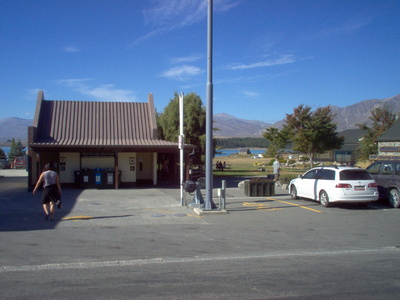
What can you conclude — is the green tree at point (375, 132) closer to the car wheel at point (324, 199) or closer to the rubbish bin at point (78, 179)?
the car wheel at point (324, 199)

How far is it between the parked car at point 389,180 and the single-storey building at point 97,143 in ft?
33.6

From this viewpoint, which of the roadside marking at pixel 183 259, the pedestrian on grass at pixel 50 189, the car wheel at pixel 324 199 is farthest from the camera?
the car wheel at pixel 324 199

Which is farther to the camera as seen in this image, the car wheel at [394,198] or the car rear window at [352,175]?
the car wheel at [394,198]

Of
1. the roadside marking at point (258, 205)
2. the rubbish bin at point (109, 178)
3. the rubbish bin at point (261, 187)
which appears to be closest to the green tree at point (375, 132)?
the rubbish bin at point (261, 187)

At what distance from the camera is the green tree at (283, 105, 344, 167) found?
116 feet

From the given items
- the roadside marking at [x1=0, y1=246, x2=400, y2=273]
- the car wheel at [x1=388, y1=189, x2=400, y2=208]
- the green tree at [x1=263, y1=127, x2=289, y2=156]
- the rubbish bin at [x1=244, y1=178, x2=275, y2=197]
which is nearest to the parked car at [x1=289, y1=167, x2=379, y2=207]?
the car wheel at [x1=388, y1=189, x2=400, y2=208]

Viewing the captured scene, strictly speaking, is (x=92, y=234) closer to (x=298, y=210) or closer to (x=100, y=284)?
(x=100, y=284)

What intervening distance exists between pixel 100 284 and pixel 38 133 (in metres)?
20.0

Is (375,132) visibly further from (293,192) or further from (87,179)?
(87,179)

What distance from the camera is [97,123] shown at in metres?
25.9

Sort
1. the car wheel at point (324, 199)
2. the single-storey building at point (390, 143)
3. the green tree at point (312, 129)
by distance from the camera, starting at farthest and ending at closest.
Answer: the green tree at point (312, 129), the single-storey building at point (390, 143), the car wheel at point (324, 199)

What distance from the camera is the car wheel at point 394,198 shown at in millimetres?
15039

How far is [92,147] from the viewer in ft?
71.7

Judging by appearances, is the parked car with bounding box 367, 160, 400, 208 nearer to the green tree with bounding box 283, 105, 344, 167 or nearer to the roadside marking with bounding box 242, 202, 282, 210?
the roadside marking with bounding box 242, 202, 282, 210
